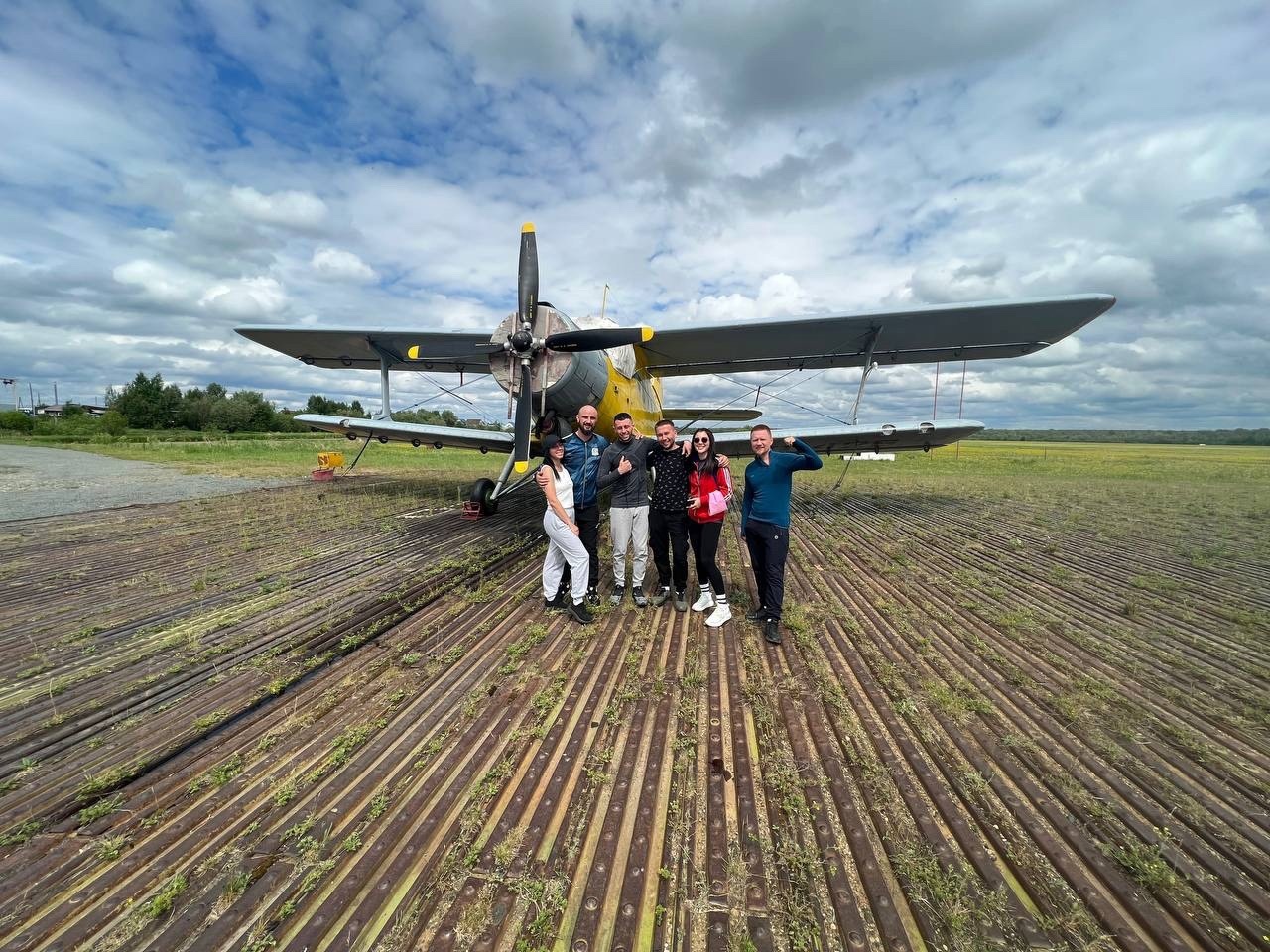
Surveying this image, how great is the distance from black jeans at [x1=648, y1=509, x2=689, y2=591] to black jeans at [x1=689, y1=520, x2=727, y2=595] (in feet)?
0.33

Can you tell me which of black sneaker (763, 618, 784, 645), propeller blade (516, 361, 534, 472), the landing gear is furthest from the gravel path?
black sneaker (763, 618, 784, 645)

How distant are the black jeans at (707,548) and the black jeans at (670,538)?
10 cm

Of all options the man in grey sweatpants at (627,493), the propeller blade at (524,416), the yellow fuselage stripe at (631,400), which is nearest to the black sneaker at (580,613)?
the man in grey sweatpants at (627,493)

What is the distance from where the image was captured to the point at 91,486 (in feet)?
42.2

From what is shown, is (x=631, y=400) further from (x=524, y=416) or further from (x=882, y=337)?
(x=882, y=337)

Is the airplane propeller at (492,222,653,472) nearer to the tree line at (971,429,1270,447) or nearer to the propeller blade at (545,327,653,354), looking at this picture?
the propeller blade at (545,327,653,354)

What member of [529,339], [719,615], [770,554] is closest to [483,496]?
[529,339]

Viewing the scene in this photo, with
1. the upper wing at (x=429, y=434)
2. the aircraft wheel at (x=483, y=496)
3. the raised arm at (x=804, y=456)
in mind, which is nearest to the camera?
the raised arm at (x=804, y=456)

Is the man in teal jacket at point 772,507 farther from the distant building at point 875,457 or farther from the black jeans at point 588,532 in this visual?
the distant building at point 875,457

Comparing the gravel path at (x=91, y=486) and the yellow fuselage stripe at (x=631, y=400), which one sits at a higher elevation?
the yellow fuselage stripe at (x=631, y=400)

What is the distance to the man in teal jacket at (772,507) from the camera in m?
3.93

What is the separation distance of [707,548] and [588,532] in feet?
3.87

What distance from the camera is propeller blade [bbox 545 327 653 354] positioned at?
5.50m

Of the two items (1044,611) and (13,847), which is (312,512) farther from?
(1044,611)
